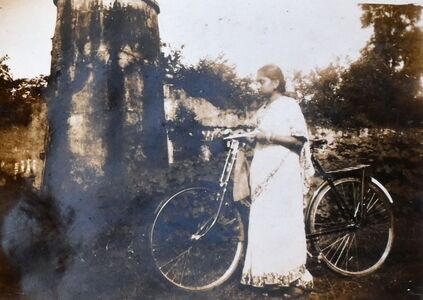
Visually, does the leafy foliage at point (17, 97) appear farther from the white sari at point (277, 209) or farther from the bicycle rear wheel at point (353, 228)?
the bicycle rear wheel at point (353, 228)

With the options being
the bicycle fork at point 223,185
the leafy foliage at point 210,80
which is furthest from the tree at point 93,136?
the bicycle fork at point 223,185

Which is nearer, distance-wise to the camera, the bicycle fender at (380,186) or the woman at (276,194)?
the woman at (276,194)

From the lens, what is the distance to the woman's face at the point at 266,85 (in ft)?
9.32

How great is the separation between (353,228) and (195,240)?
115cm

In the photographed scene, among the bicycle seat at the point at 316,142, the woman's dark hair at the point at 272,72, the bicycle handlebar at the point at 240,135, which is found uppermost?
the woman's dark hair at the point at 272,72

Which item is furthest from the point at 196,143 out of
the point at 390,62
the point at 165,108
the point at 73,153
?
the point at 390,62

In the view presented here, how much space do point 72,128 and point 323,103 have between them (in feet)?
5.88

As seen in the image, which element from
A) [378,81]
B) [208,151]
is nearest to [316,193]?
[208,151]

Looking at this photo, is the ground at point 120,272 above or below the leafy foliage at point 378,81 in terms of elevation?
below

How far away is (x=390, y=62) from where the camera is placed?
9.68ft

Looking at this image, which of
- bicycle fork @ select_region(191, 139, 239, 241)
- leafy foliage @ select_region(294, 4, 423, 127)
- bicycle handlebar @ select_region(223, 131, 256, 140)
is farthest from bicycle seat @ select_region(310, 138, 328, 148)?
bicycle fork @ select_region(191, 139, 239, 241)

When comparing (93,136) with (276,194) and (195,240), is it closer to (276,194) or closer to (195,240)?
(195,240)

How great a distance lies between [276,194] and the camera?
9.18 feet

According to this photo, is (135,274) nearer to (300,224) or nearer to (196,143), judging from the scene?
(196,143)
